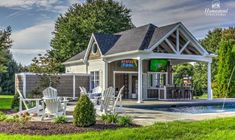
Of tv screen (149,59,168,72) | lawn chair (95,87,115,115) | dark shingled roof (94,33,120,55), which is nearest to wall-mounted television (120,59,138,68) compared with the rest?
tv screen (149,59,168,72)

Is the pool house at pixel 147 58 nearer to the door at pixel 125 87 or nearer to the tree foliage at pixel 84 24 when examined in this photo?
the door at pixel 125 87

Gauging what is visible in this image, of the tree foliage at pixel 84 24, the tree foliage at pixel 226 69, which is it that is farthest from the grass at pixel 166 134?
the tree foliage at pixel 84 24

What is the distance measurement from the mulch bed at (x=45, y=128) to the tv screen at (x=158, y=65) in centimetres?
1588

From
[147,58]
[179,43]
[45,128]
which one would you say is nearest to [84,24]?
[179,43]

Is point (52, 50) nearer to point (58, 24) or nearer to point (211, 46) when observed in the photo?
point (58, 24)

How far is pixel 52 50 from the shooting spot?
44.7m

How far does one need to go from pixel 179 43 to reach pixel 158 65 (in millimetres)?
2413

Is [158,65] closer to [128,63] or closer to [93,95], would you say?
[128,63]

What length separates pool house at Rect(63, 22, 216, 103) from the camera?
22578mm

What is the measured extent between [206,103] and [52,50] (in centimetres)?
2799

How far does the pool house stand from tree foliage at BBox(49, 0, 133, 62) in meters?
13.0

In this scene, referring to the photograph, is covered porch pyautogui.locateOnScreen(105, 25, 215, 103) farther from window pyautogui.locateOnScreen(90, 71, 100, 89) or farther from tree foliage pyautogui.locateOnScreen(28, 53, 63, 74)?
tree foliage pyautogui.locateOnScreen(28, 53, 63, 74)

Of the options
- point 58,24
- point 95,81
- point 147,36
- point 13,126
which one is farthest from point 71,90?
point 58,24

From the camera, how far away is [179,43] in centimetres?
2444
